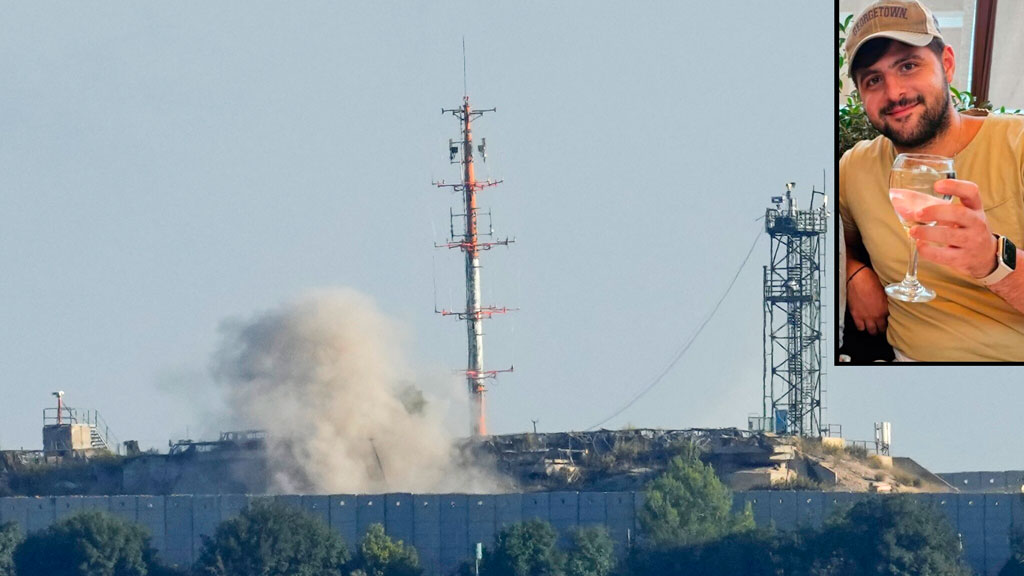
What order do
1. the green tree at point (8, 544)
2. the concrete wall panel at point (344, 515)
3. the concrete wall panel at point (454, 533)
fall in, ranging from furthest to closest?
the concrete wall panel at point (344, 515) → the concrete wall panel at point (454, 533) → the green tree at point (8, 544)

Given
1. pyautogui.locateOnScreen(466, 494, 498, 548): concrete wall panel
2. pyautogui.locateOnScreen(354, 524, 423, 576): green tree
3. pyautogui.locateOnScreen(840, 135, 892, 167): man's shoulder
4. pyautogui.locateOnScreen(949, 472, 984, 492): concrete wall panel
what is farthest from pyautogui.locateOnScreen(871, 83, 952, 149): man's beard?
pyautogui.locateOnScreen(949, 472, 984, 492): concrete wall panel

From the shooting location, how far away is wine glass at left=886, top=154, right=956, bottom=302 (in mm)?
17484

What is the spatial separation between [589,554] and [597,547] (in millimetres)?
549

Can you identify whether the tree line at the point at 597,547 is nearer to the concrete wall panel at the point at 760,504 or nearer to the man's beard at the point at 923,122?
the concrete wall panel at the point at 760,504

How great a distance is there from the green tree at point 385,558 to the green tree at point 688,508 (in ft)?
27.0

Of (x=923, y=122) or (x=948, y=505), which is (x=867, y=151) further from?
(x=948, y=505)

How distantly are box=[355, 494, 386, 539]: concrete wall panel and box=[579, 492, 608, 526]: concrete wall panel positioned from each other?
23.3 feet

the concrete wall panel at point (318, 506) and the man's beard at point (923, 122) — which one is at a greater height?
the man's beard at point (923, 122)

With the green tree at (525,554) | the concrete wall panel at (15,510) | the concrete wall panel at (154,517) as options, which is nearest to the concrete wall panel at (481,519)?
the green tree at (525,554)

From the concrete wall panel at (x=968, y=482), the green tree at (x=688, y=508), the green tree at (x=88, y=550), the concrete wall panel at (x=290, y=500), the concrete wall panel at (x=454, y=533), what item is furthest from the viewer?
the concrete wall panel at (x=968, y=482)

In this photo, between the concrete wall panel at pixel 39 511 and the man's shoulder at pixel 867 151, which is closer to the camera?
the man's shoulder at pixel 867 151

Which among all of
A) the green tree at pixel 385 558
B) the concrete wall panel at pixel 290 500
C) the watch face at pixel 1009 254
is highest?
the watch face at pixel 1009 254

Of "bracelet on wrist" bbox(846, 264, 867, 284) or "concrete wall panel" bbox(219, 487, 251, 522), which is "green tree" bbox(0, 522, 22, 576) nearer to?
"concrete wall panel" bbox(219, 487, 251, 522)

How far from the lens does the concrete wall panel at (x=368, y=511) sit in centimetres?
8606
